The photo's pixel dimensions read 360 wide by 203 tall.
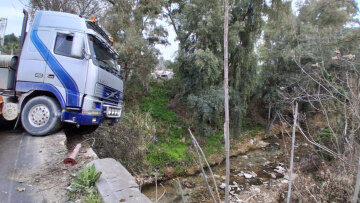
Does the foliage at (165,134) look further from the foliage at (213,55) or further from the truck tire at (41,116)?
the truck tire at (41,116)

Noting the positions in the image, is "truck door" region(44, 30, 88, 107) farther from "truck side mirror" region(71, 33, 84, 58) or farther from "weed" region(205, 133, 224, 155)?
"weed" region(205, 133, 224, 155)

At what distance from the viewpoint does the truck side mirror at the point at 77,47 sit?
4148 millimetres

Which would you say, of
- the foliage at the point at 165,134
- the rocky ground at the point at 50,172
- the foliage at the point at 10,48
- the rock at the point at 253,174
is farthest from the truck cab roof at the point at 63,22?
the rock at the point at 253,174

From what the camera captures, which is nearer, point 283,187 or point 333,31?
point 283,187

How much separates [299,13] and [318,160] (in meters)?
15.4

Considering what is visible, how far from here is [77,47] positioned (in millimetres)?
4168

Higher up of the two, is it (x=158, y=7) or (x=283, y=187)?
(x=158, y=7)

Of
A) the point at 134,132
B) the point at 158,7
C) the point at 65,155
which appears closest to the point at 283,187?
the point at 134,132

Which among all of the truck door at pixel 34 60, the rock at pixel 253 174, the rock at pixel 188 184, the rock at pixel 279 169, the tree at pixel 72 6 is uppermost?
the tree at pixel 72 6

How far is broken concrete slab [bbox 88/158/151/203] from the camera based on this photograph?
279 cm

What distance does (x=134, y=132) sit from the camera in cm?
702

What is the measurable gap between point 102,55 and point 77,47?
70 centimetres

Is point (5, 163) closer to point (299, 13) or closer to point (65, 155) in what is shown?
point (65, 155)

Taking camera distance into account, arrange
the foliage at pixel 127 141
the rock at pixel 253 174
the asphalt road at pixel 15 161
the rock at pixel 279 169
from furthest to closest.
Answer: the rock at pixel 279 169
the rock at pixel 253 174
the foliage at pixel 127 141
the asphalt road at pixel 15 161
